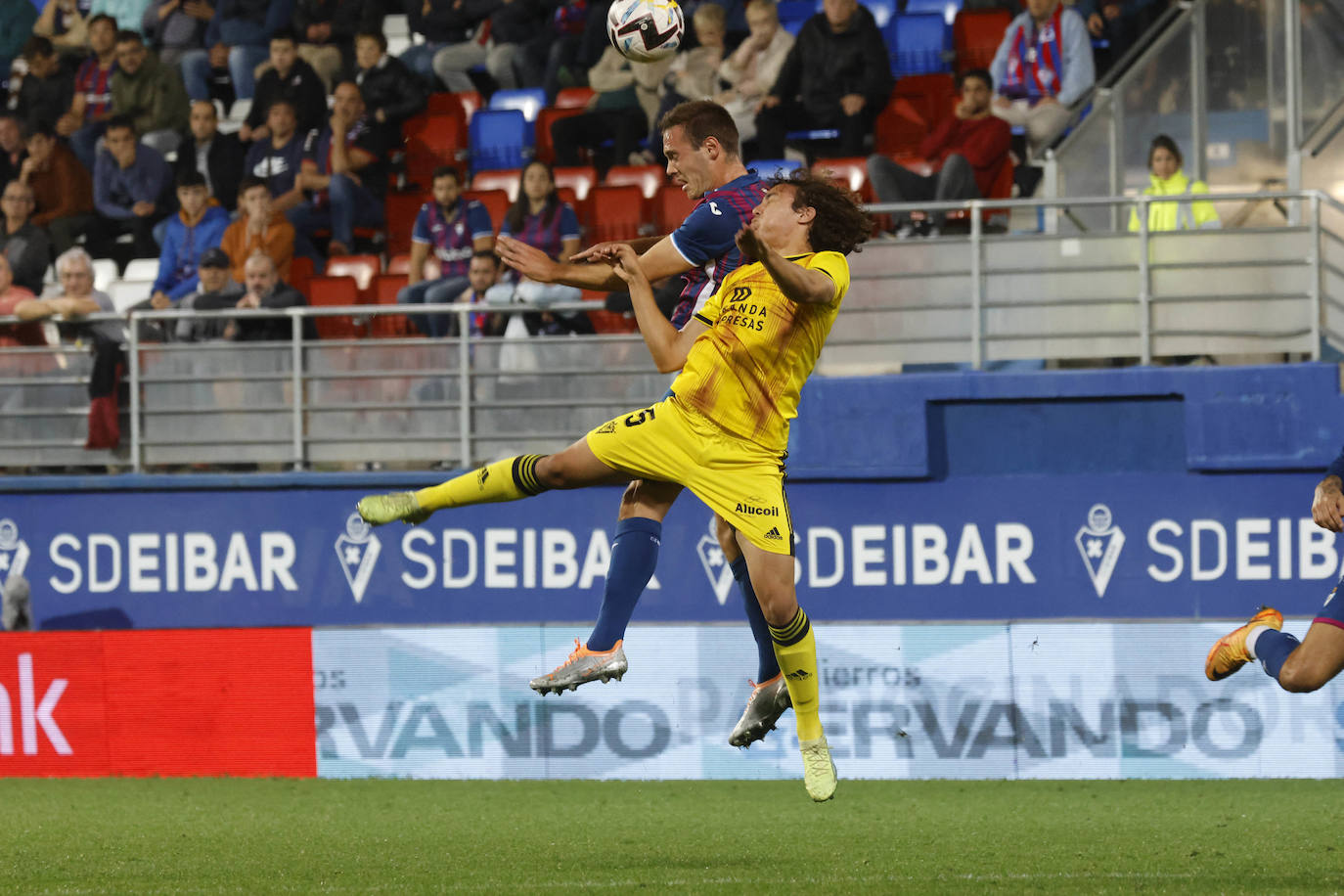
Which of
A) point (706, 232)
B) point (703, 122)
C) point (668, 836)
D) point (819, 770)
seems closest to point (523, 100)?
point (668, 836)

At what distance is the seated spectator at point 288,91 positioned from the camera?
1492 centimetres

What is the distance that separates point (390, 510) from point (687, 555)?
5916 millimetres

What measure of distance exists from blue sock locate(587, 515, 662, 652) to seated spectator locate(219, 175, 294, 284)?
24.2 ft

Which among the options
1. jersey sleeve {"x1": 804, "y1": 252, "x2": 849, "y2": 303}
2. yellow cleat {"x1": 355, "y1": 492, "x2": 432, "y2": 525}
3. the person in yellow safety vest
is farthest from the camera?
the person in yellow safety vest

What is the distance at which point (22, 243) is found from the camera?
14273 millimetres

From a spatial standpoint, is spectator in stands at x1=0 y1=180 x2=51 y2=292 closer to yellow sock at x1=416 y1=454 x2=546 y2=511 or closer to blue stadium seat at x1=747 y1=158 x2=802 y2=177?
blue stadium seat at x1=747 y1=158 x2=802 y2=177

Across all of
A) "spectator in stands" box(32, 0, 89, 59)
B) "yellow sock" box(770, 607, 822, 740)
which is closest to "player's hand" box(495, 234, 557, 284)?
"yellow sock" box(770, 607, 822, 740)

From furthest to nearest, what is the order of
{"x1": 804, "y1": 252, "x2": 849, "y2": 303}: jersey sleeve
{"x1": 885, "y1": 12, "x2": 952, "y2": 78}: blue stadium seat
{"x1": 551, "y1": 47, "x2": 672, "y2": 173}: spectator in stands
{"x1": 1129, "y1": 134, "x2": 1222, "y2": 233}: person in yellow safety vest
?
1. {"x1": 885, "y1": 12, "x2": 952, "y2": 78}: blue stadium seat
2. {"x1": 551, "y1": 47, "x2": 672, "y2": 173}: spectator in stands
3. {"x1": 1129, "y1": 134, "x2": 1222, "y2": 233}: person in yellow safety vest
4. {"x1": 804, "y1": 252, "x2": 849, "y2": 303}: jersey sleeve

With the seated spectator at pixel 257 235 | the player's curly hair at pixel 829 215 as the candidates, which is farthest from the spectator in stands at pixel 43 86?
the player's curly hair at pixel 829 215

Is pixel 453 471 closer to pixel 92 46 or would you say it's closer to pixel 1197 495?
pixel 1197 495

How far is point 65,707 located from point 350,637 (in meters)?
1.78

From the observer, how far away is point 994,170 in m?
12.3

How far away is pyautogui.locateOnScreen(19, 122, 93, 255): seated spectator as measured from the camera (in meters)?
15.1

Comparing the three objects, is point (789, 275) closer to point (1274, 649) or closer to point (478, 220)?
point (1274, 649)
